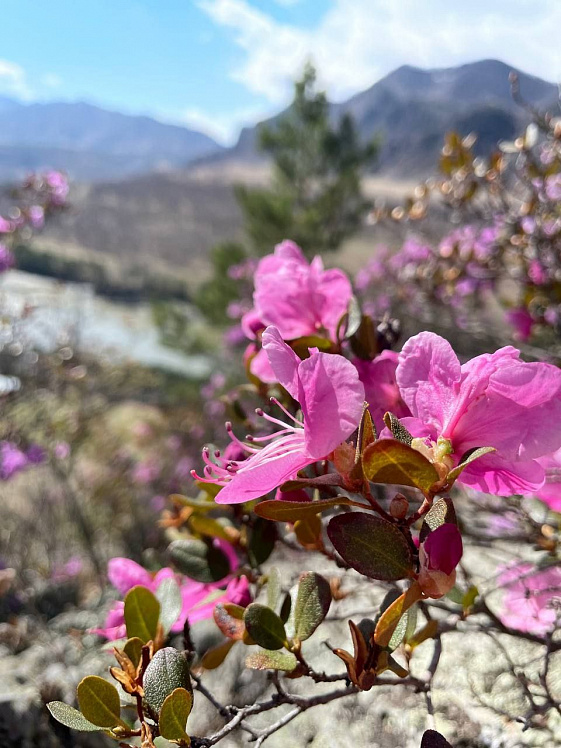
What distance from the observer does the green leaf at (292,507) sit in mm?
366

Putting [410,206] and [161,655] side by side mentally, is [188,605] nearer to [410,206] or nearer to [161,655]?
[161,655]

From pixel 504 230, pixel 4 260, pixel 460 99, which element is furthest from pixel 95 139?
pixel 460 99

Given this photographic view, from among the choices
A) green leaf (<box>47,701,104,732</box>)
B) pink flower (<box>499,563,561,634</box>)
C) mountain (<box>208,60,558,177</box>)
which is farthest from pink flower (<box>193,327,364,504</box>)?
mountain (<box>208,60,558,177</box>)

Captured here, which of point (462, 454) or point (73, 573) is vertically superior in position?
point (462, 454)

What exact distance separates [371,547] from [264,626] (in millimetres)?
134

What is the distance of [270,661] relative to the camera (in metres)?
0.43

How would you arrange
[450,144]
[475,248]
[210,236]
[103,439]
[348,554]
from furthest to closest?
[210,236] < [103,439] < [475,248] < [450,144] < [348,554]

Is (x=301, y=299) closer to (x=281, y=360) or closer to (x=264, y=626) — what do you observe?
(x=281, y=360)

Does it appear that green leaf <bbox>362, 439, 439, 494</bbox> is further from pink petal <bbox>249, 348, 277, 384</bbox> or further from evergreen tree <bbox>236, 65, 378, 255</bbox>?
evergreen tree <bbox>236, 65, 378, 255</bbox>

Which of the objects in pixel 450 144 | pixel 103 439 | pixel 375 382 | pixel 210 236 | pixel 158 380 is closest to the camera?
pixel 375 382

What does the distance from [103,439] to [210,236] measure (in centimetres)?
2133

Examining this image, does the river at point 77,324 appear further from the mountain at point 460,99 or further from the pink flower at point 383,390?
the pink flower at point 383,390

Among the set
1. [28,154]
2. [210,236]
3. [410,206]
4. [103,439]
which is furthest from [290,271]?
[28,154]

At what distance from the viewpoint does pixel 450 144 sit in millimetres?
1720
